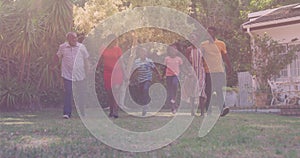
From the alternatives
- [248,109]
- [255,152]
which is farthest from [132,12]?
[255,152]

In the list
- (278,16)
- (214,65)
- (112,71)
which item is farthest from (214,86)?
(278,16)

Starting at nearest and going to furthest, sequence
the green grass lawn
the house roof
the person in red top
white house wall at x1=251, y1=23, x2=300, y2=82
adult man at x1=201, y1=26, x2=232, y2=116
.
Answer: the green grass lawn, adult man at x1=201, y1=26, x2=232, y2=116, the person in red top, the house roof, white house wall at x1=251, y1=23, x2=300, y2=82

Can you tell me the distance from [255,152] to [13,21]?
35.2 feet

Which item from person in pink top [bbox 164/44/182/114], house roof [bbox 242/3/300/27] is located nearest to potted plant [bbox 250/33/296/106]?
house roof [bbox 242/3/300/27]

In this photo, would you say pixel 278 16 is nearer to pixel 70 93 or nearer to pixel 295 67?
pixel 295 67

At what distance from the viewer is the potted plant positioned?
15.9 meters

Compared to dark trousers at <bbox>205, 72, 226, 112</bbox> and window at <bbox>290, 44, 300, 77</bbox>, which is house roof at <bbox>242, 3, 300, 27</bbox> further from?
dark trousers at <bbox>205, 72, 226, 112</bbox>

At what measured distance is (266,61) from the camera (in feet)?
53.1

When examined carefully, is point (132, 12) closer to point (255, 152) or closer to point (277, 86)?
point (277, 86)

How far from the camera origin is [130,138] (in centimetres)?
602

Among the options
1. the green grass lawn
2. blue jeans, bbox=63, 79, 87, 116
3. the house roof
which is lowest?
the green grass lawn

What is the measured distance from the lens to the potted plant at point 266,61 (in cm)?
1588

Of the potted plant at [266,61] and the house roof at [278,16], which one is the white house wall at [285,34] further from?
the potted plant at [266,61]

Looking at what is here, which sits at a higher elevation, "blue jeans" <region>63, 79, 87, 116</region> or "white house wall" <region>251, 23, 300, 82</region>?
"white house wall" <region>251, 23, 300, 82</region>
